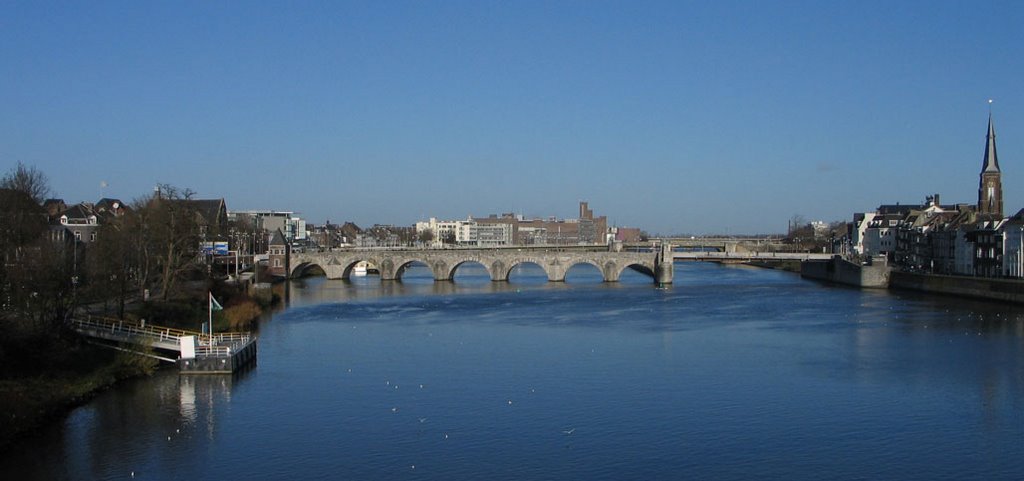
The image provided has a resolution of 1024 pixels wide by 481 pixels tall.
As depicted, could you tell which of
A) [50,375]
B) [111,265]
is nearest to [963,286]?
[111,265]

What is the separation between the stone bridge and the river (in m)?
38.6

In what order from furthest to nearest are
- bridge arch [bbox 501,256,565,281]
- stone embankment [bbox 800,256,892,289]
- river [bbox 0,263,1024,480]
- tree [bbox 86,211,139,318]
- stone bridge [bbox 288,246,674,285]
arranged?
1. bridge arch [bbox 501,256,565,281]
2. stone bridge [bbox 288,246,674,285]
3. stone embankment [bbox 800,256,892,289]
4. tree [bbox 86,211,139,318]
5. river [bbox 0,263,1024,480]

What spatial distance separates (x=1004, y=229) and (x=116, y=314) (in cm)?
6412

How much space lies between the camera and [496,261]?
102 meters

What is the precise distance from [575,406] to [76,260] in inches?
1030

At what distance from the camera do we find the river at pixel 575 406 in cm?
2725

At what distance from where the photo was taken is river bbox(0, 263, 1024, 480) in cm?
2725

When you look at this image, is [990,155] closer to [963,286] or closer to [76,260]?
[963,286]

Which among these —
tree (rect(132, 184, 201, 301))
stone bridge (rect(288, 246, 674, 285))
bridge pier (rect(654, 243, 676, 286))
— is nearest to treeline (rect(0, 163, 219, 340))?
tree (rect(132, 184, 201, 301))

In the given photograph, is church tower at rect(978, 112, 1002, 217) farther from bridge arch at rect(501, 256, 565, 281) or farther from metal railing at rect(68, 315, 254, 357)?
metal railing at rect(68, 315, 254, 357)

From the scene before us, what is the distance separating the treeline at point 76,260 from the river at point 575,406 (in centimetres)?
454

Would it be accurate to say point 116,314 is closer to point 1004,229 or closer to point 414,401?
point 414,401

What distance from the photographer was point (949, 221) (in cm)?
9756

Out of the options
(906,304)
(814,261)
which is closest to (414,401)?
(906,304)
